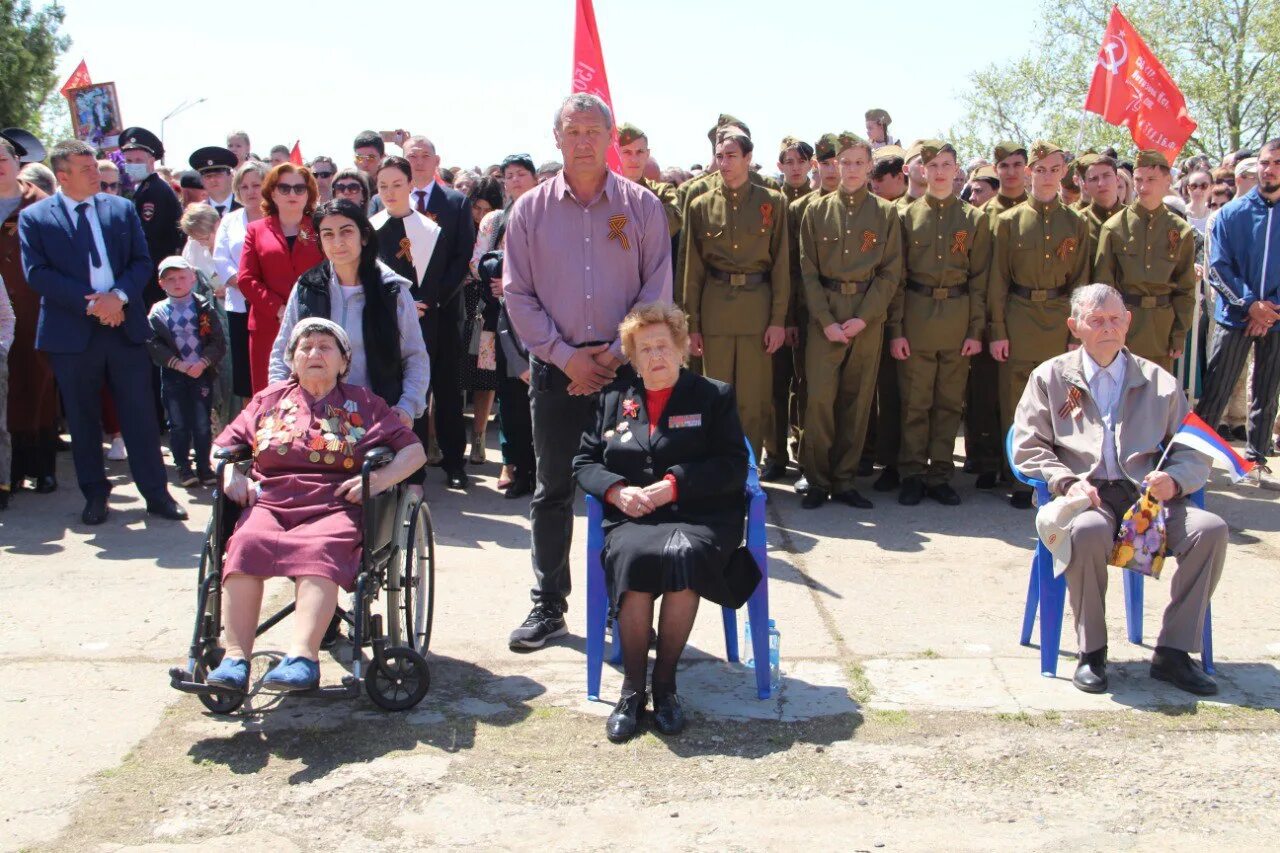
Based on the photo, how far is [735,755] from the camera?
13.4ft

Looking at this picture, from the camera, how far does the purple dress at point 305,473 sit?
14.2ft

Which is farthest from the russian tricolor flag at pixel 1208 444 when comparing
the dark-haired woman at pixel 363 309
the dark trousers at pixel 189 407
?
the dark trousers at pixel 189 407

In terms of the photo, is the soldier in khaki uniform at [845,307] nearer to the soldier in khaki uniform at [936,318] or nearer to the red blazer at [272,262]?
the soldier in khaki uniform at [936,318]

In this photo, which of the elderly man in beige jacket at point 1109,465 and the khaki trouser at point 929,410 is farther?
the khaki trouser at point 929,410

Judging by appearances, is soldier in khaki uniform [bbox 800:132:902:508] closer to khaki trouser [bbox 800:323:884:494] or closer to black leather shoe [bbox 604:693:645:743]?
khaki trouser [bbox 800:323:884:494]

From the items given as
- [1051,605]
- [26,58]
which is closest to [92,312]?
[1051,605]

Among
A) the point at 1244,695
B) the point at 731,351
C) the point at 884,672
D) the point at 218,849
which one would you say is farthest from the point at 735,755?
the point at 731,351

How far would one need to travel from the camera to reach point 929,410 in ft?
26.0

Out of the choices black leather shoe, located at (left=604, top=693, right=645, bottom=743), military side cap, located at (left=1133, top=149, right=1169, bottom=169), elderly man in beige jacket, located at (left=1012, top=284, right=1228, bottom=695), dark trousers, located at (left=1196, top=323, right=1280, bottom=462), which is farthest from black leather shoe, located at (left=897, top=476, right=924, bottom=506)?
black leather shoe, located at (left=604, top=693, right=645, bottom=743)

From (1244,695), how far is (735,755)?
6.41ft

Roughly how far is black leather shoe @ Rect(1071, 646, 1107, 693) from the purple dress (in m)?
2.67

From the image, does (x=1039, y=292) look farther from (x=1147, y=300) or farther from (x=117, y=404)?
(x=117, y=404)

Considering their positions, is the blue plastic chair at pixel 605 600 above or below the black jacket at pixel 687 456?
below

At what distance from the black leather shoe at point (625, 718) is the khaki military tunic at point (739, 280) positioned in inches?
140
